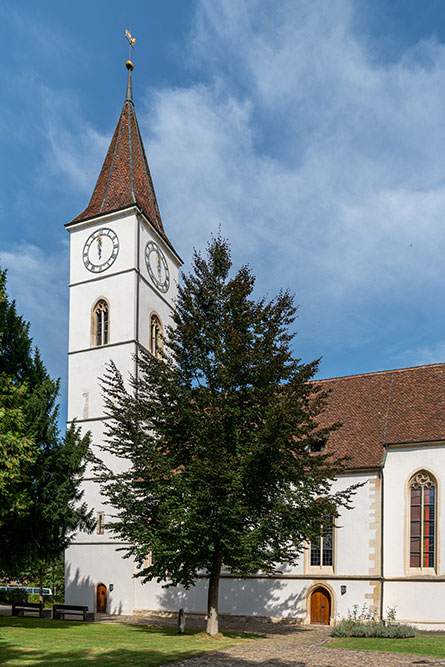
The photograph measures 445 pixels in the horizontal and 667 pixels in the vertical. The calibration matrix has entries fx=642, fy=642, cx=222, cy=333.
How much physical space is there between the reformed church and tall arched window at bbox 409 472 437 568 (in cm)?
4

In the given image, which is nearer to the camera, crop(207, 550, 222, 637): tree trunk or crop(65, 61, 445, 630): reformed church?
crop(207, 550, 222, 637): tree trunk

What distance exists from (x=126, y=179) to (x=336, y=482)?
2417 cm

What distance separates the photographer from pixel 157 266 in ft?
133

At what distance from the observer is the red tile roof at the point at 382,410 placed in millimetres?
27391

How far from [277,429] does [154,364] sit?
5235 millimetres

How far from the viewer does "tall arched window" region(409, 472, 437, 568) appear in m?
25.9

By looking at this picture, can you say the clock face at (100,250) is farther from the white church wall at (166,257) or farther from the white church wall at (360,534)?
the white church wall at (360,534)

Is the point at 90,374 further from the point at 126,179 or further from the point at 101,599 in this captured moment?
the point at 126,179

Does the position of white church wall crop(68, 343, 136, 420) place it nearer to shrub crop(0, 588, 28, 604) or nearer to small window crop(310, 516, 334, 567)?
small window crop(310, 516, 334, 567)

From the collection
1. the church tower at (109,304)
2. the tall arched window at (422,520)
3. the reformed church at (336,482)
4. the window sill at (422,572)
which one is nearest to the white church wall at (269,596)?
the reformed church at (336,482)

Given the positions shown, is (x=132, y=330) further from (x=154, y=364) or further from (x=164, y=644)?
(x=164, y=644)

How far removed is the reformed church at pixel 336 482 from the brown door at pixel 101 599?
0.08 m

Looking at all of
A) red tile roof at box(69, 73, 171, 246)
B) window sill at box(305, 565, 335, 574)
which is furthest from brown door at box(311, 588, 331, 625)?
red tile roof at box(69, 73, 171, 246)

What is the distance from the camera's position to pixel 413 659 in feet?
50.1
